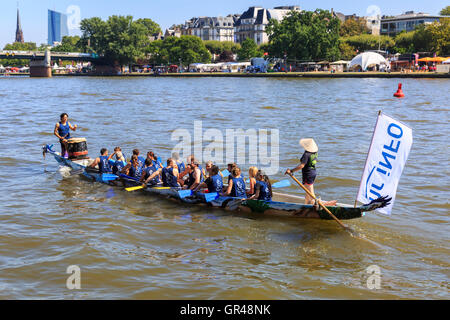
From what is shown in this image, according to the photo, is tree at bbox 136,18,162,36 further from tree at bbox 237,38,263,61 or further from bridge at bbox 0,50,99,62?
tree at bbox 237,38,263,61

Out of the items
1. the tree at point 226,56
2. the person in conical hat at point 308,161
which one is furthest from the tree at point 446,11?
the person in conical hat at point 308,161

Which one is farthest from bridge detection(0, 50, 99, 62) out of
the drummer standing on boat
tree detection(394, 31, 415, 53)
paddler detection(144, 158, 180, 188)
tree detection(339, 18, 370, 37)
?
paddler detection(144, 158, 180, 188)

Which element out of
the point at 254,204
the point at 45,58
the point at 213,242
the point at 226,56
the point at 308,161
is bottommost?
the point at 213,242

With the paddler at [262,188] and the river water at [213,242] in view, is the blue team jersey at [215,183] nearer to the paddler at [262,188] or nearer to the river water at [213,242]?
the river water at [213,242]

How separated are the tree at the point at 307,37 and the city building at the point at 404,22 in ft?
142

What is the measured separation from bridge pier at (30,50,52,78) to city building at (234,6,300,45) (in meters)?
82.4

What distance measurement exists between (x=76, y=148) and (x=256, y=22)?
178488mm

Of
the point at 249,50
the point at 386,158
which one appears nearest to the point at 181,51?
the point at 249,50

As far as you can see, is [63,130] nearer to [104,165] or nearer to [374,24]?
[104,165]

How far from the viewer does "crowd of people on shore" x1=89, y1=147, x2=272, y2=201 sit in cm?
1396

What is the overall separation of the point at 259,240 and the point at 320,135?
716 inches

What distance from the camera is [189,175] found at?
51.1ft
